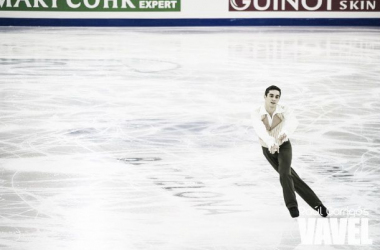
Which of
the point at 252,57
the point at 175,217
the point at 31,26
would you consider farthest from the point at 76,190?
the point at 31,26

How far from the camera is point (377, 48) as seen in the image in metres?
14.2

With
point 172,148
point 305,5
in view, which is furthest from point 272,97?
point 305,5

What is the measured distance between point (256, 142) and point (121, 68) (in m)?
5.16

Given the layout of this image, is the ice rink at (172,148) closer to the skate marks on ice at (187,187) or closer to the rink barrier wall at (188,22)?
the skate marks on ice at (187,187)

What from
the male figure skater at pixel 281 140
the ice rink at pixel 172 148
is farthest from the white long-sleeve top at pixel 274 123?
the ice rink at pixel 172 148

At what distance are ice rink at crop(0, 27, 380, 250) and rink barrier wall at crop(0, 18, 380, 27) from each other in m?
6.73

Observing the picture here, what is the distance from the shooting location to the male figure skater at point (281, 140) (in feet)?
13.4

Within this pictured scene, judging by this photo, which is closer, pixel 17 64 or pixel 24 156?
pixel 24 156

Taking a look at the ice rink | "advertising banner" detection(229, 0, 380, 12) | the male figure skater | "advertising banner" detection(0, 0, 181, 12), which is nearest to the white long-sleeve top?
the male figure skater

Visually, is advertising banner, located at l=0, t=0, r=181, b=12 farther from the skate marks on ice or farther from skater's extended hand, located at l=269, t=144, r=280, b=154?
skater's extended hand, located at l=269, t=144, r=280, b=154

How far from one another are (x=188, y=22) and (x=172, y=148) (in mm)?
14153

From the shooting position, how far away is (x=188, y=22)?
20078 millimetres

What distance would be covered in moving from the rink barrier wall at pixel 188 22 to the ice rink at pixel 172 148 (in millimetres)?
6733

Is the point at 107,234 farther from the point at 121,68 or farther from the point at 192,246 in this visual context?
the point at 121,68
